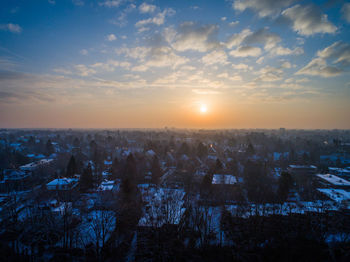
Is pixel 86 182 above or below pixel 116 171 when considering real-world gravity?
above

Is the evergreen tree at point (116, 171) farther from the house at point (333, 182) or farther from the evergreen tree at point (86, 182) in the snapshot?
the house at point (333, 182)

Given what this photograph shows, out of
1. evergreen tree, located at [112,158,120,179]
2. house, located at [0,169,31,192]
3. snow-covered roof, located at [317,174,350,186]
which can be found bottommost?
house, located at [0,169,31,192]

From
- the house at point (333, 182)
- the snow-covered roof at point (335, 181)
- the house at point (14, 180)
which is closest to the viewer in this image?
the house at point (14, 180)

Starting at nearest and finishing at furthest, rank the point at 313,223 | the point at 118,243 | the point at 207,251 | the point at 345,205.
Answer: the point at 207,251, the point at 118,243, the point at 313,223, the point at 345,205

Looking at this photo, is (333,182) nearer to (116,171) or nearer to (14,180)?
(116,171)

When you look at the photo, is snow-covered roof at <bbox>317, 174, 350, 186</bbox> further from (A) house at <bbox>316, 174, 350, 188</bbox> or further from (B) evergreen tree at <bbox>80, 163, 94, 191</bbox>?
(B) evergreen tree at <bbox>80, 163, 94, 191</bbox>

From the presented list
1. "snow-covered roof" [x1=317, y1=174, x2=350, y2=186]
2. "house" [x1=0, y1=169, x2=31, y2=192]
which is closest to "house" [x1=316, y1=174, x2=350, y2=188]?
"snow-covered roof" [x1=317, y1=174, x2=350, y2=186]

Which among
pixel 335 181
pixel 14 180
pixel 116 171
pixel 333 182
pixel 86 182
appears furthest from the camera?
pixel 116 171

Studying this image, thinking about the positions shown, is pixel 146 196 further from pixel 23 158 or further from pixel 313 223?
pixel 23 158

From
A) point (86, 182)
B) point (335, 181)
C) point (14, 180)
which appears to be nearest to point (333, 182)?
point (335, 181)

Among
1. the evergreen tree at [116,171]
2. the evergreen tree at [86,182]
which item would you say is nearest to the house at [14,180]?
the evergreen tree at [86,182]

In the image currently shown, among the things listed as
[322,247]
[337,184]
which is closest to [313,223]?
[322,247]
